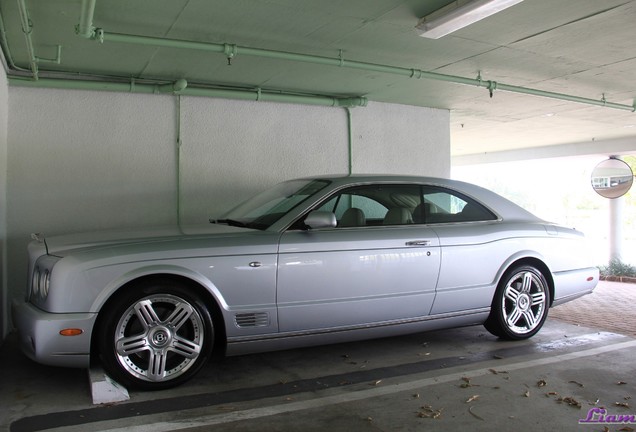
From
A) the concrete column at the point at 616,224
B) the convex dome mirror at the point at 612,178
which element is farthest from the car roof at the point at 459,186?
the concrete column at the point at 616,224

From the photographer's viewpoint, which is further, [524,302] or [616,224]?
[616,224]

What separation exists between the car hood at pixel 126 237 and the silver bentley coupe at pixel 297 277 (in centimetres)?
2

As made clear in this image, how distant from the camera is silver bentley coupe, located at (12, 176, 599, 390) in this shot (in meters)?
3.64

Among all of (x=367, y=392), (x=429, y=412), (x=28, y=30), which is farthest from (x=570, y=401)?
(x=28, y=30)

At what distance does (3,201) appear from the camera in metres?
5.35

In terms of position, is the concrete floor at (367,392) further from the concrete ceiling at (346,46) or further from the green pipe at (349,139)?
the green pipe at (349,139)

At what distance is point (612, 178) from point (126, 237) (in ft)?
42.7

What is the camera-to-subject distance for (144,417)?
10.9 feet

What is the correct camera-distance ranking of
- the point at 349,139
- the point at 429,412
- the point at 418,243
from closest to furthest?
the point at 429,412, the point at 418,243, the point at 349,139

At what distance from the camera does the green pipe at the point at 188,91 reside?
599cm

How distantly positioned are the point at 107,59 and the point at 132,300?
3171 millimetres

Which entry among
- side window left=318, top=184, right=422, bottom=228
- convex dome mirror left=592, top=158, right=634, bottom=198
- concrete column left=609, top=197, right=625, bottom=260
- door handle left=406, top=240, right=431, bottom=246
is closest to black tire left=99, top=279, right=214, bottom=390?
side window left=318, top=184, right=422, bottom=228

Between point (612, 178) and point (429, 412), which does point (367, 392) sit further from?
point (612, 178)

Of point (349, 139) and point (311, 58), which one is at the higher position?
point (311, 58)
